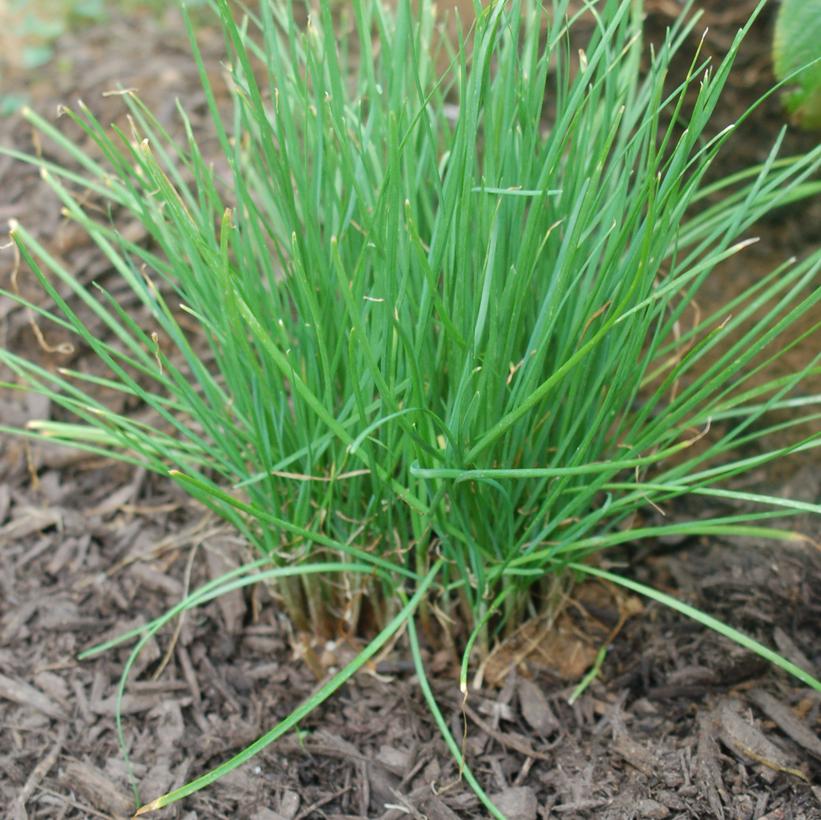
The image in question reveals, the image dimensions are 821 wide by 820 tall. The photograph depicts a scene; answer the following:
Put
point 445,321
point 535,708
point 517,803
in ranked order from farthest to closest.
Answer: point 535,708
point 517,803
point 445,321

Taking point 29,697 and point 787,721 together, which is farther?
point 29,697

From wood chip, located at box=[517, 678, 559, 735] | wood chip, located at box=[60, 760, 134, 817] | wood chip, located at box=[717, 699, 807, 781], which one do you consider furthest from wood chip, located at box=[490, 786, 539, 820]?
wood chip, located at box=[60, 760, 134, 817]

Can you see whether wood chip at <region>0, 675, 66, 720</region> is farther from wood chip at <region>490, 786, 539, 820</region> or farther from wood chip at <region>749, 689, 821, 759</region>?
wood chip at <region>749, 689, 821, 759</region>

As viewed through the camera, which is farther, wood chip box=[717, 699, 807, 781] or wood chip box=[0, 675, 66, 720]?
wood chip box=[0, 675, 66, 720]

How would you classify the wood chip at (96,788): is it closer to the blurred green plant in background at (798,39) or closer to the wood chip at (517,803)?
the wood chip at (517,803)

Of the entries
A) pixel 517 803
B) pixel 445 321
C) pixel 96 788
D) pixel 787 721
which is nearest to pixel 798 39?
pixel 445 321

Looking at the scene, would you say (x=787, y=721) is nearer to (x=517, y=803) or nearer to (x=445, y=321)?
(x=517, y=803)

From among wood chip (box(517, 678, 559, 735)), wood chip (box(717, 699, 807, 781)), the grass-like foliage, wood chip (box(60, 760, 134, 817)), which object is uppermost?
the grass-like foliage

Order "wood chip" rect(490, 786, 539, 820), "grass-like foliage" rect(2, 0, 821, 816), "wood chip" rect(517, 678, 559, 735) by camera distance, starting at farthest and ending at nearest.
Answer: "wood chip" rect(517, 678, 559, 735), "wood chip" rect(490, 786, 539, 820), "grass-like foliage" rect(2, 0, 821, 816)

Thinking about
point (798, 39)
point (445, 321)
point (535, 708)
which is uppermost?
point (798, 39)

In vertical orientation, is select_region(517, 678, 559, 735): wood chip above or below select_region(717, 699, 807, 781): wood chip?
below

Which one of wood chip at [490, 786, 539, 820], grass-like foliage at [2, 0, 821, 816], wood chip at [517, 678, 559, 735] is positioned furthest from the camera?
wood chip at [517, 678, 559, 735]
